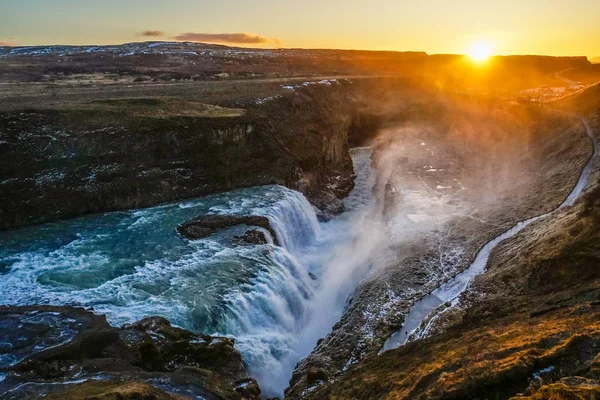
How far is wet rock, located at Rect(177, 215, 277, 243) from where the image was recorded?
29844 millimetres

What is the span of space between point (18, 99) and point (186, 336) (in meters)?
38.5

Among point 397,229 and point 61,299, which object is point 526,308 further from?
point 61,299

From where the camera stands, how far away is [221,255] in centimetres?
2730

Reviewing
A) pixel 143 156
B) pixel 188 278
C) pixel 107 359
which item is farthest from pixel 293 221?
pixel 107 359

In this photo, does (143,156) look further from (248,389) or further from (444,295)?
(444,295)

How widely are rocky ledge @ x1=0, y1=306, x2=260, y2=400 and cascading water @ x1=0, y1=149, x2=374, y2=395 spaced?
65.2 inches

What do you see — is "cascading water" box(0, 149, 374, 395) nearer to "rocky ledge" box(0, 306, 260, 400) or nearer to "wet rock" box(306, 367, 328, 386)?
"rocky ledge" box(0, 306, 260, 400)

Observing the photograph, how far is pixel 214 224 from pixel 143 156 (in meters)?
10.2

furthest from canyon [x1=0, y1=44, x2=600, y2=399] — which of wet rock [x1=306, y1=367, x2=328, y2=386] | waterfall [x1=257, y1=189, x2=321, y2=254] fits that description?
waterfall [x1=257, y1=189, x2=321, y2=254]

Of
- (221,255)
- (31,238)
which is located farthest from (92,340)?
(31,238)

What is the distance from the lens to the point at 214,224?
3122 centimetres

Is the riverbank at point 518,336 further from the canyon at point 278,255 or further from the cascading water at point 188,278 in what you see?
the cascading water at point 188,278

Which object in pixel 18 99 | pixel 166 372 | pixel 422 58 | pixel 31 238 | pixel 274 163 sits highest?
pixel 422 58

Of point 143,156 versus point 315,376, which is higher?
point 143,156
